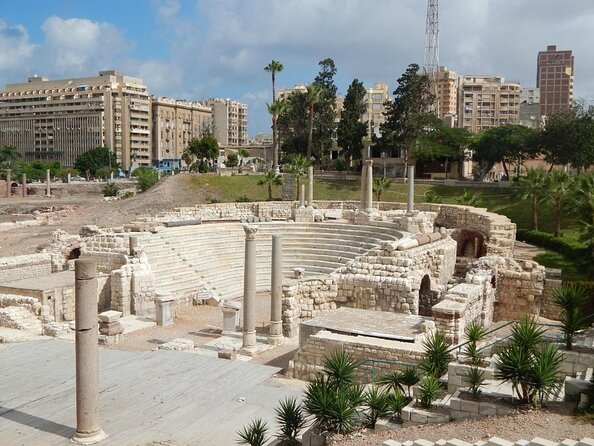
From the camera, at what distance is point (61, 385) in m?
15.0

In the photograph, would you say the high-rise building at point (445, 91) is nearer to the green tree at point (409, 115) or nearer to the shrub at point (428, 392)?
the green tree at point (409, 115)

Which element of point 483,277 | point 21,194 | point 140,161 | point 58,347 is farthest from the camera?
point 140,161

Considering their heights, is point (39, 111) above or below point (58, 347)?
above

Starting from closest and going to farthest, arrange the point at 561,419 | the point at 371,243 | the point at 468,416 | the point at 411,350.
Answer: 1. the point at 561,419
2. the point at 468,416
3. the point at 411,350
4. the point at 371,243

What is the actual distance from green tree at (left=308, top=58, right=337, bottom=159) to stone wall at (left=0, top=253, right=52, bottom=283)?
5040 cm

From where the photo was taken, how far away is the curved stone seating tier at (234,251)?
2917 centimetres

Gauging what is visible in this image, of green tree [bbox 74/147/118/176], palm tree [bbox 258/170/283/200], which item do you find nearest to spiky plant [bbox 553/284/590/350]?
palm tree [bbox 258/170/283/200]

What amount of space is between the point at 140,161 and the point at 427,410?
12713 cm

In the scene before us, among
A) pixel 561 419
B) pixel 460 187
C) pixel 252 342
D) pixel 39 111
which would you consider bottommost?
pixel 252 342

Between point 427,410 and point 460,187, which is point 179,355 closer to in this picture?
point 427,410

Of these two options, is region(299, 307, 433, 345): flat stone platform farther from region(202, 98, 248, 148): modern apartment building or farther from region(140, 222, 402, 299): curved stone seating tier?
region(202, 98, 248, 148): modern apartment building

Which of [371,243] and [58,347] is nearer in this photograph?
[58,347]

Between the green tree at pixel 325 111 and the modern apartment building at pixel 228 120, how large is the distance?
8076cm

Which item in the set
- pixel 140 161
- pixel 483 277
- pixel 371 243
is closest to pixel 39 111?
pixel 140 161
